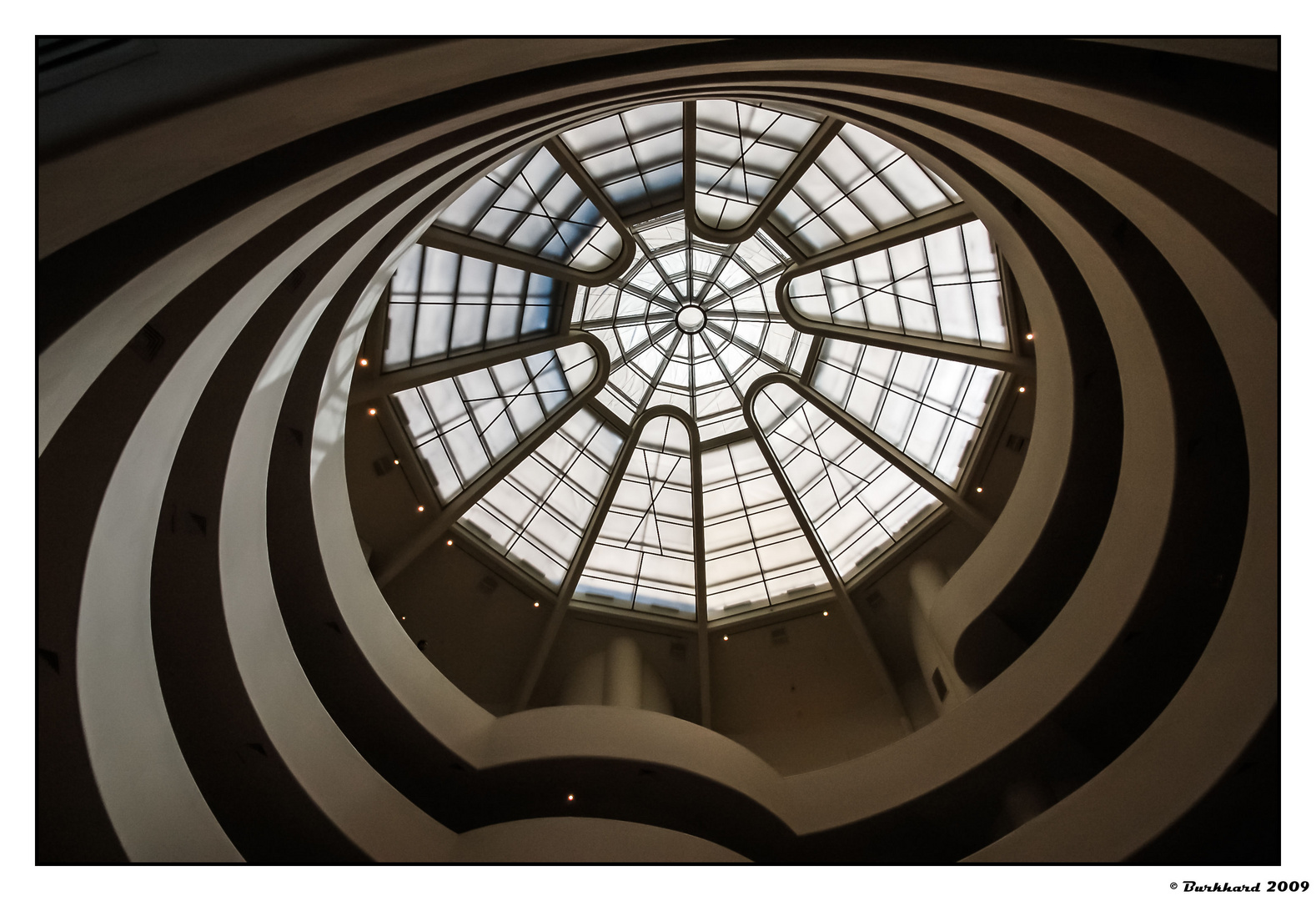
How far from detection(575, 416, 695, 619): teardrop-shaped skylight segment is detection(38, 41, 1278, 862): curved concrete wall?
673 centimetres

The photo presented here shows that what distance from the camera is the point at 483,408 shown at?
21.3 metres

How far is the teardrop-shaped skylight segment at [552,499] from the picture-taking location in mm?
22000

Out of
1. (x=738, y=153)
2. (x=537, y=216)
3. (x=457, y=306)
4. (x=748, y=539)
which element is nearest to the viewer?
(x=738, y=153)

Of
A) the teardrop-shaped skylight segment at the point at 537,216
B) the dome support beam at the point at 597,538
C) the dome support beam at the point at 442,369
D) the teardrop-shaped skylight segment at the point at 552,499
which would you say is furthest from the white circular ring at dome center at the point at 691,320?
the teardrop-shaped skylight segment at the point at 552,499

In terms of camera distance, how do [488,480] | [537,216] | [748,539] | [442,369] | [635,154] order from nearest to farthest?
[635,154], [537,216], [442,369], [488,480], [748,539]

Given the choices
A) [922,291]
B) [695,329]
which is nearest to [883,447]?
[922,291]

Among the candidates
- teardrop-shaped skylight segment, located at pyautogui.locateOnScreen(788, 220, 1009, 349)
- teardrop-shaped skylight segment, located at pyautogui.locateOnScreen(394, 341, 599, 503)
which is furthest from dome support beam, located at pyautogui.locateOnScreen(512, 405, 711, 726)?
teardrop-shaped skylight segment, located at pyautogui.locateOnScreen(788, 220, 1009, 349)

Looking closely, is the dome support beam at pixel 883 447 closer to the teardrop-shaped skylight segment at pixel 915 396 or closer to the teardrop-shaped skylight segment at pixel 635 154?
the teardrop-shaped skylight segment at pixel 915 396

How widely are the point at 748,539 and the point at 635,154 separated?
38.3 ft

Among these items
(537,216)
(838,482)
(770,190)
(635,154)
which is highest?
(635,154)

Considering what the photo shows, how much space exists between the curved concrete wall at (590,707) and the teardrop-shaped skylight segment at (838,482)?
14.8 feet

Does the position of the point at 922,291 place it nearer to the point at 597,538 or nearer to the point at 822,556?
the point at 822,556

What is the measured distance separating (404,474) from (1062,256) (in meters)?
15.7
